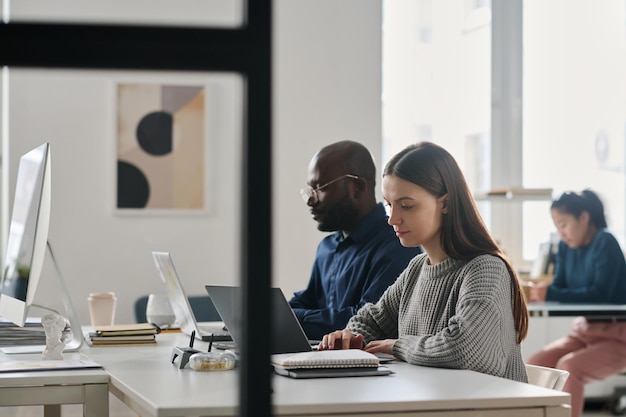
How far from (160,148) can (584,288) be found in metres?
2.56

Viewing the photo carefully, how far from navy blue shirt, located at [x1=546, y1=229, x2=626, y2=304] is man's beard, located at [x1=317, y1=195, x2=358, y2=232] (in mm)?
2322

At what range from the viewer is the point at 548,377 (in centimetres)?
225

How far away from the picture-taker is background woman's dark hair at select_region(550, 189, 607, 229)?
5.21 meters

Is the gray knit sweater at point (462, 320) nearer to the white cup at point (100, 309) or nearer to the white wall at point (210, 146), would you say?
the white cup at point (100, 309)

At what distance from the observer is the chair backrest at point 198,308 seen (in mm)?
4645

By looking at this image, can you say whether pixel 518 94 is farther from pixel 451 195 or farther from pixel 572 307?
pixel 451 195

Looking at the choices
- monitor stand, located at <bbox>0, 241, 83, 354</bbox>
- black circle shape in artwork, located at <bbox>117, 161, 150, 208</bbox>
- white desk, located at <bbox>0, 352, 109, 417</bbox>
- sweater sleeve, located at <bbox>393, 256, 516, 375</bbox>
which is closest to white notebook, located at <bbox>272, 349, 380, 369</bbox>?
sweater sleeve, located at <bbox>393, 256, 516, 375</bbox>

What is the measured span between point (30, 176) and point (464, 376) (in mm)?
1268

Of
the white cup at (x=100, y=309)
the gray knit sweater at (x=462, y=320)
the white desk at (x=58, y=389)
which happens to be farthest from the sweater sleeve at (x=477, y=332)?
the white cup at (x=100, y=309)

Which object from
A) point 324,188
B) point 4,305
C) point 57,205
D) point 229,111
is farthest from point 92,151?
point 4,305

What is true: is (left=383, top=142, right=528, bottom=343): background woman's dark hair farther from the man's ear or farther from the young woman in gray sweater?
the man's ear

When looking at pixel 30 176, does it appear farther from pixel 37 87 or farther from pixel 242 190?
pixel 37 87

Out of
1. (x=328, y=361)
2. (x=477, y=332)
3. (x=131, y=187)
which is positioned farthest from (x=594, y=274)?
(x=328, y=361)

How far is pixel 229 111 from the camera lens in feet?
17.1
